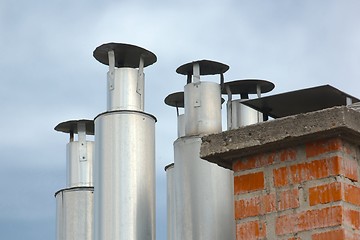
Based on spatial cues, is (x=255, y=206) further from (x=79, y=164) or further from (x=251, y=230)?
(x=79, y=164)

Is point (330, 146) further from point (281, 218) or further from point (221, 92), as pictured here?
point (221, 92)

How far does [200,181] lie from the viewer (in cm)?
482

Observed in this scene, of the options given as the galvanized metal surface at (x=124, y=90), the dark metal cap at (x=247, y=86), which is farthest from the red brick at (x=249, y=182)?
the dark metal cap at (x=247, y=86)

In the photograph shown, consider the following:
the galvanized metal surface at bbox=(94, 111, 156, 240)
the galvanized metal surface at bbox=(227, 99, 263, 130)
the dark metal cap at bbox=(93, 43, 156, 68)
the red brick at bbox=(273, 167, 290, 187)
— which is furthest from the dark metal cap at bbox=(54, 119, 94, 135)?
the red brick at bbox=(273, 167, 290, 187)

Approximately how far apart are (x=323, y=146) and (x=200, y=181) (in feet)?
3.82

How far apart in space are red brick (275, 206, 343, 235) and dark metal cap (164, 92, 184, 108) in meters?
2.34

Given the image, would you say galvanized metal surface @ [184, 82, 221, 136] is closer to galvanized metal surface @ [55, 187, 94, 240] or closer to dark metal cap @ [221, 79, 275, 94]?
dark metal cap @ [221, 79, 275, 94]

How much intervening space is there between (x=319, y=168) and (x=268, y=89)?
1974 mm

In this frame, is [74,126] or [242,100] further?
[74,126]

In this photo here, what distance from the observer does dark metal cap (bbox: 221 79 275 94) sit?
5559 millimetres

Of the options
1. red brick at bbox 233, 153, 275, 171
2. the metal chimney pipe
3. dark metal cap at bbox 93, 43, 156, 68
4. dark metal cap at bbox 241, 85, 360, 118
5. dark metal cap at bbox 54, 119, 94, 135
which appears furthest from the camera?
dark metal cap at bbox 54, 119, 94, 135

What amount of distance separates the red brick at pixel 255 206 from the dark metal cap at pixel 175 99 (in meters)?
2.15

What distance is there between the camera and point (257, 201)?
12.8 feet

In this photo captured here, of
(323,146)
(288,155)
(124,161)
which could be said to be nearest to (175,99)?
(124,161)
